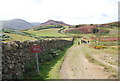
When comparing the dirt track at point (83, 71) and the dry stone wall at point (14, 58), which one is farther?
the dirt track at point (83, 71)

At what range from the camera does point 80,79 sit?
31.1 ft

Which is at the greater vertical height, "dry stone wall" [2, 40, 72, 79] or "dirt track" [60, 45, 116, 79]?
"dry stone wall" [2, 40, 72, 79]

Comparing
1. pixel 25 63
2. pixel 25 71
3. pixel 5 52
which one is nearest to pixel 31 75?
pixel 25 71

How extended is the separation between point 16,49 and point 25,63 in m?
1.79

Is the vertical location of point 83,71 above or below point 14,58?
below

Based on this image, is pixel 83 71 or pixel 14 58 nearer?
pixel 14 58

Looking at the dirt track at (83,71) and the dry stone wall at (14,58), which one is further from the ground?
the dry stone wall at (14,58)

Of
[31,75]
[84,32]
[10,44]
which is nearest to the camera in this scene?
[10,44]

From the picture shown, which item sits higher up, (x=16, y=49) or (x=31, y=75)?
(x=16, y=49)

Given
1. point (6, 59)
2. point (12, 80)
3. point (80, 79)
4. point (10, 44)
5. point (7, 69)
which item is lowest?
point (80, 79)

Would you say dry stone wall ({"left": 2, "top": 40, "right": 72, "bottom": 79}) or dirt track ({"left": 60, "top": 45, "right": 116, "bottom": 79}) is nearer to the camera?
dry stone wall ({"left": 2, "top": 40, "right": 72, "bottom": 79})

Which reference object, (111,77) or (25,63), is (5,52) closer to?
(25,63)

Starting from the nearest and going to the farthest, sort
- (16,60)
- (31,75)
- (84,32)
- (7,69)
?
(7,69) < (16,60) < (31,75) < (84,32)

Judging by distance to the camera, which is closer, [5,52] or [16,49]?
[5,52]
